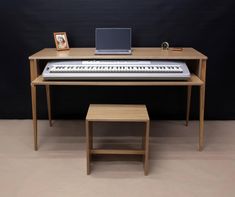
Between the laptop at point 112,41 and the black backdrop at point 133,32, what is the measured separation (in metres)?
0.41

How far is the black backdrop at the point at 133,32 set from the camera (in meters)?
3.10

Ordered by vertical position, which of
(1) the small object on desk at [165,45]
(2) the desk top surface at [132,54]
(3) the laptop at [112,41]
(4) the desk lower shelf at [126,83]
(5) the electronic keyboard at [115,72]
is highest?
(3) the laptop at [112,41]

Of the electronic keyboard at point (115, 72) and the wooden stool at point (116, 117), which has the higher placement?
the electronic keyboard at point (115, 72)

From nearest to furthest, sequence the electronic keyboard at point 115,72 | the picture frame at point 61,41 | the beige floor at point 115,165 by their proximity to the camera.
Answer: the beige floor at point 115,165
the electronic keyboard at point 115,72
the picture frame at point 61,41

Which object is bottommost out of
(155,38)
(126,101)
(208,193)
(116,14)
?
(208,193)

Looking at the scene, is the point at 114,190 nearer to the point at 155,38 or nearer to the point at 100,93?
the point at 100,93

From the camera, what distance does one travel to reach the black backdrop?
10.2 ft

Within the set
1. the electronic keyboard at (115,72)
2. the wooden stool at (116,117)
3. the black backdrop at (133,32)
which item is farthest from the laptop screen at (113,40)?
the wooden stool at (116,117)

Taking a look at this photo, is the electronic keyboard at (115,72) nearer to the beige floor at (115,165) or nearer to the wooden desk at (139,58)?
the wooden desk at (139,58)

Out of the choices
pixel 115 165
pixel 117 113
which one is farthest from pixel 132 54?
pixel 115 165

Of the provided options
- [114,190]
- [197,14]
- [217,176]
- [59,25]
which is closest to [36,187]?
[114,190]

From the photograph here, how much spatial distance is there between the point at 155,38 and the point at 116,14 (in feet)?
1.46

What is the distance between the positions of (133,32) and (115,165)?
135 cm

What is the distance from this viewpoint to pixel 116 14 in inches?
122
